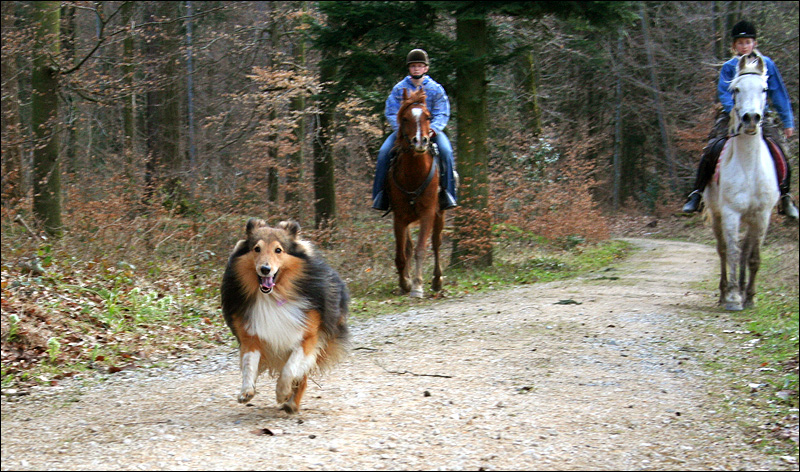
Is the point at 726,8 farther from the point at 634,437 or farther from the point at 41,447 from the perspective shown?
the point at 41,447

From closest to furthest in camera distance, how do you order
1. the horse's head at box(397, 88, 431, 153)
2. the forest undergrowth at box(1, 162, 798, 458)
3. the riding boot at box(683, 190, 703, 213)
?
the forest undergrowth at box(1, 162, 798, 458), the horse's head at box(397, 88, 431, 153), the riding boot at box(683, 190, 703, 213)

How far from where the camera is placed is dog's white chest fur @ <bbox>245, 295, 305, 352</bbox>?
5680 mm

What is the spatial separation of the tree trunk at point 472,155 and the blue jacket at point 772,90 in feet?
16.3

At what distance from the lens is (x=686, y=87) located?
34.8 m

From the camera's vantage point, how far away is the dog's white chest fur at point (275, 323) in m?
5.68

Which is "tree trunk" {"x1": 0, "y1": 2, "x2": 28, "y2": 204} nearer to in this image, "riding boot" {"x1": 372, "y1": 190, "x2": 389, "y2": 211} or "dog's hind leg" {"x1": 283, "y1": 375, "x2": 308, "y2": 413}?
"riding boot" {"x1": 372, "y1": 190, "x2": 389, "y2": 211}

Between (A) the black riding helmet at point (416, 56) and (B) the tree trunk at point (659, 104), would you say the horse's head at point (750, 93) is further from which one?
(B) the tree trunk at point (659, 104)

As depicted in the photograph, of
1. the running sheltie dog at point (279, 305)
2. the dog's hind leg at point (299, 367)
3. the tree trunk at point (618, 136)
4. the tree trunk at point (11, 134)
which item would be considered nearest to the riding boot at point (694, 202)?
the running sheltie dog at point (279, 305)

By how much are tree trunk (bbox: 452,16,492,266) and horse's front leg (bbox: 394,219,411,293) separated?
8.05 feet

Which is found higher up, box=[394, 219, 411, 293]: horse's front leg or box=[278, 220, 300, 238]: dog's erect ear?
box=[278, 220, 300, 238]: dog's erect ear

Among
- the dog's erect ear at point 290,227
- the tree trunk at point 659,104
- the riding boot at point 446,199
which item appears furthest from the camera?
the tree trunk at point 659,104

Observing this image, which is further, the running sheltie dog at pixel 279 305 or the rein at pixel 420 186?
the rein at pixel 420 186

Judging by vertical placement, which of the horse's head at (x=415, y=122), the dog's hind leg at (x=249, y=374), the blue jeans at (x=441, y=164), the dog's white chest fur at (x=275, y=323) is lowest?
the dog's hind leg at (x=249, y=374)

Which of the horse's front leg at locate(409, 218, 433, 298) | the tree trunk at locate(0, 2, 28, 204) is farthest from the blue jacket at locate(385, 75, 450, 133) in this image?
the tree trunk at locate(0, 2, 28, 204)
